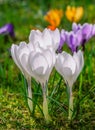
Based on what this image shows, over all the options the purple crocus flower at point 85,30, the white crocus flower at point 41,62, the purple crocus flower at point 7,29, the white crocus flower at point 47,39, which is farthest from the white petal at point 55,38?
the purple crocus flower at point 7,29

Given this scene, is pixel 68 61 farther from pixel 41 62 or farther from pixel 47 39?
pixel 47 39

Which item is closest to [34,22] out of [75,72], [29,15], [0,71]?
[29,15]

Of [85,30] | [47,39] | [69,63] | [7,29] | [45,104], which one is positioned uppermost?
[7,29]

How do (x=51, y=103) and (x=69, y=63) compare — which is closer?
(x=69, y=63)

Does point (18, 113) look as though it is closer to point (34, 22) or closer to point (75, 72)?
point (75, 72)

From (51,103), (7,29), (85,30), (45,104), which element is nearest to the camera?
(45,104)

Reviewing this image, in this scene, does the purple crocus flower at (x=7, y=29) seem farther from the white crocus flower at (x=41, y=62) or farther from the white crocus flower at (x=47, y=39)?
the white crocus flower at (x=41, y=62)

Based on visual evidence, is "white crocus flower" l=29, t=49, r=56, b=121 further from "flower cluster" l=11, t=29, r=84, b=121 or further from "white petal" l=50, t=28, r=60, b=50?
"white petal" l=50, t=28, r=60, b=50

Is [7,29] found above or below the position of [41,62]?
above

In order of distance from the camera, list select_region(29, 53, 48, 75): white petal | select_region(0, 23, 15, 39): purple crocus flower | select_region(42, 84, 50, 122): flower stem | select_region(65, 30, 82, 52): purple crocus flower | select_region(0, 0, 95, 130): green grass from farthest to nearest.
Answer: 1. select_region(0, 23, 15, 39): purple crocus flower
2. select_region(65, 30, 82, 52): purple crocus flower
3. select_region(0, 0, 95, 130): green grass
4. select_region(42, 84, 50, 122): flower stem
5. select_region(29, 53, 48, 75): white petal

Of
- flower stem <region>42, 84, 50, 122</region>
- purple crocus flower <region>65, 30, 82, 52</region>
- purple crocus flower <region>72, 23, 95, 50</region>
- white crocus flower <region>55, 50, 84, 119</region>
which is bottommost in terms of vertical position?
flower stem <region>42, 84, 50, 122</region>

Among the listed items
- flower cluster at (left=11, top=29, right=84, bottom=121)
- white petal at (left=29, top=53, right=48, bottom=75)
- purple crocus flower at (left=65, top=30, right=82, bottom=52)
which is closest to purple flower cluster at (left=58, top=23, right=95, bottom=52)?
purple crocus flower at (left=65, top=30, right=82, bottom=52)

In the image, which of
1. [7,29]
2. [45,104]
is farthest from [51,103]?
[7,29]
